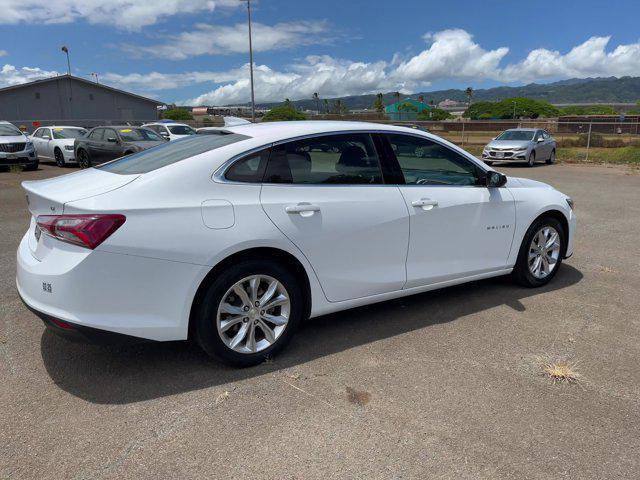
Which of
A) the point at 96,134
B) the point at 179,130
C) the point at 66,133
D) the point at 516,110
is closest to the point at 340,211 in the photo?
the point at 96,134

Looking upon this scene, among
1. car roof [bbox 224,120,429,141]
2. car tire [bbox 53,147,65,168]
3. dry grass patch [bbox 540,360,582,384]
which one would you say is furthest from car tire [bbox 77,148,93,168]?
dry grass patch [bbox 540,360,582,384]

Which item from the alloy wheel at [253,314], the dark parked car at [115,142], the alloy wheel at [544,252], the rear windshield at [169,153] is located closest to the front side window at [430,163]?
the alloy wheel at [544,252]

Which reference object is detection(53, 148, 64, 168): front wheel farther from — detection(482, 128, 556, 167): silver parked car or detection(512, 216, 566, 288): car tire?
detection(512, 216, 566, 288): car tire

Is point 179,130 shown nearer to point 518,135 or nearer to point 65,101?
point 518,135

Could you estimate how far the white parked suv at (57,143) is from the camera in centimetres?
1816

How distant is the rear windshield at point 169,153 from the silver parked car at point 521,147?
58.4ft

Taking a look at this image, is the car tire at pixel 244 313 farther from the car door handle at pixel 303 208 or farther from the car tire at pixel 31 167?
the car tire at pixel 31 167

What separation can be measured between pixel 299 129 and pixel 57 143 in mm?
17590

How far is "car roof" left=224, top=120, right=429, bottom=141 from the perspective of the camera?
367 centimetres

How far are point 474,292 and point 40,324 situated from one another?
390cm

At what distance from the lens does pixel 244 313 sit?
11.1 ft

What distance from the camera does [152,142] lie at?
50.6 feet

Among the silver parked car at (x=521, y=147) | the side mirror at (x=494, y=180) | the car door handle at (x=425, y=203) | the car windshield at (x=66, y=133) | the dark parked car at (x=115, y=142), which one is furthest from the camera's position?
the silver parked car at (x=521, y=147)

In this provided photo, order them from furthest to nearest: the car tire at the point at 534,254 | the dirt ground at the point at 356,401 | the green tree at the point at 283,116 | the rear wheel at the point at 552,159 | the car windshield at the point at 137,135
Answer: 1. the green tree at the point at 283,116
2. the rear wheel at the point at 552,159
3. the car windshield at the point at 137,135
4. the car tire at the point at 534,254
5. the dirt ground at the point at 356,401
